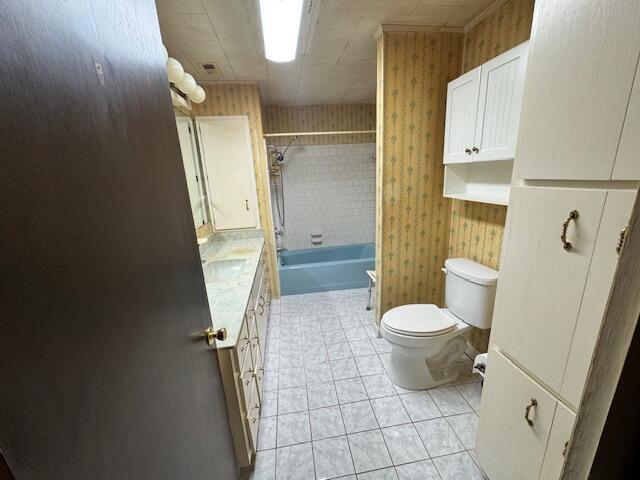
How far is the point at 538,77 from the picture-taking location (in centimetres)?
87

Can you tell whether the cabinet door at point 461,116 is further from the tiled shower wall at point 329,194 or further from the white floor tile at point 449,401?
the tiled shower wall at point 329,194

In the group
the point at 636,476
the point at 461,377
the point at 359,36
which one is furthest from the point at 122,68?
the point at 461,377

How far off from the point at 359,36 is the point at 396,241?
1536 millimetres

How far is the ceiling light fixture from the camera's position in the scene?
1.35 meters

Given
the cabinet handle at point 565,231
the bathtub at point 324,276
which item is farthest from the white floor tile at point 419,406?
the bathtub at point 324,276

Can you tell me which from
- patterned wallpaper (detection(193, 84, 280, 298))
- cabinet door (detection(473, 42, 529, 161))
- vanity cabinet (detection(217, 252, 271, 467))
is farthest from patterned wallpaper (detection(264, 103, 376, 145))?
vanity cabinet (detection(217, 252, 271, 467))

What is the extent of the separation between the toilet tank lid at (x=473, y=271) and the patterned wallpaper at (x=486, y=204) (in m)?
0.08

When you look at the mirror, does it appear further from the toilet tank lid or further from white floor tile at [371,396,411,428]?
the toilet tank lid

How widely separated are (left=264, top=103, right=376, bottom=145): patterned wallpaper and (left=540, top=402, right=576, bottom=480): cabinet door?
11.9 ft

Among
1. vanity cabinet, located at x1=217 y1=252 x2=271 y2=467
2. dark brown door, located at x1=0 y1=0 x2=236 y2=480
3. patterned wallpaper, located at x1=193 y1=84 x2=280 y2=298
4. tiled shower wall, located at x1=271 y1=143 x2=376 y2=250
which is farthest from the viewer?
tiled shower wall, located at x1=271 y1=143 x2=376 y2=250

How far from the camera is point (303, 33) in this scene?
176 cm

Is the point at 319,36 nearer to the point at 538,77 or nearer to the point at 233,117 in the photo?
the point at 233,117

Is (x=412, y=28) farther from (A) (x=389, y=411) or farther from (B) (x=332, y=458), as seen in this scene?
(B) (x=332, y=458)

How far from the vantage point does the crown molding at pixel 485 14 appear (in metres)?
1.59
